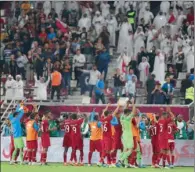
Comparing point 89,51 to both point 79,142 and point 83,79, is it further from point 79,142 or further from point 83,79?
point 79,142

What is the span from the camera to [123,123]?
30.6 metres

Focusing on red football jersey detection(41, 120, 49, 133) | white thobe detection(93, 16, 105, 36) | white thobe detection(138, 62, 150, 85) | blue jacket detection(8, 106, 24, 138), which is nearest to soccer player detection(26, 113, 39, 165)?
red football jersey detection(41, 120, 49, 133)

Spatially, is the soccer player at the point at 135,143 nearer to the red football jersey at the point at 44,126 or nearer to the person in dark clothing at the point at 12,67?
the red football jersey at the point at 44,126

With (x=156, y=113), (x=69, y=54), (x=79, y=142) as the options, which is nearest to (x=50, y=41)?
(x=69, y=54)

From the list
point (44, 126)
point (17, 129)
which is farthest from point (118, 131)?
point (17, 129)

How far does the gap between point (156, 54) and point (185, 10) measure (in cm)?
389

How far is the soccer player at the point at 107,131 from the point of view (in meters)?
31.2

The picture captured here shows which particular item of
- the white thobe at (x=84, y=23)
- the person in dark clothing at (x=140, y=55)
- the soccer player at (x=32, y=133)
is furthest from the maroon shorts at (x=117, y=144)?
the white thobe at (x=84, y=23)

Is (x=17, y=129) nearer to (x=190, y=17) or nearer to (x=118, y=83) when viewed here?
(x=118, y=83)

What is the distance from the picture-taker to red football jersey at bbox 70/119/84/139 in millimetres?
31656

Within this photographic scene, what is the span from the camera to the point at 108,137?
1240 inches

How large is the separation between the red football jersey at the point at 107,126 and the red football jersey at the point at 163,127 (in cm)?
139

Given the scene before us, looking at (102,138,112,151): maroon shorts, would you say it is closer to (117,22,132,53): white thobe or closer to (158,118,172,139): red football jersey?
(158,118,172,139): red football jersey

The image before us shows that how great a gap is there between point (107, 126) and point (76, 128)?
1.00 m
